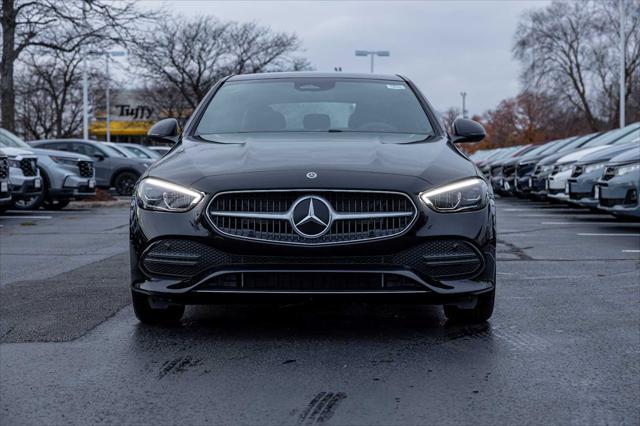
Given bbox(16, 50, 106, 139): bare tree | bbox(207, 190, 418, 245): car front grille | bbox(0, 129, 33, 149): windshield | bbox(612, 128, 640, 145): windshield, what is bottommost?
bbox(207, 190, 418, 245): car front grille

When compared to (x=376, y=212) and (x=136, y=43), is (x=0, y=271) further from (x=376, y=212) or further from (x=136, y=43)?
(x=136, y=43)

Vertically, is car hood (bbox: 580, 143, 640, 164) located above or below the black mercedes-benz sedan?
above

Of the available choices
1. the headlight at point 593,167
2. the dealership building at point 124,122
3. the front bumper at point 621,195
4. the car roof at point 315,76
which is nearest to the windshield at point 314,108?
the car roof at point 315,76

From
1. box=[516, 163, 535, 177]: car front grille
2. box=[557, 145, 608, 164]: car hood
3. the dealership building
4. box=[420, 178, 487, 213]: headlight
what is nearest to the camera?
box=[420, 178, 487, 213]: headlight

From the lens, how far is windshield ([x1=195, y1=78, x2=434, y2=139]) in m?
5.57

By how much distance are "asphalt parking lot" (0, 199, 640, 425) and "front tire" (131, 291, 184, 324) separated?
0.08m

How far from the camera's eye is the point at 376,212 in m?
4.26

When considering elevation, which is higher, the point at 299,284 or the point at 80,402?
the point at 299,284

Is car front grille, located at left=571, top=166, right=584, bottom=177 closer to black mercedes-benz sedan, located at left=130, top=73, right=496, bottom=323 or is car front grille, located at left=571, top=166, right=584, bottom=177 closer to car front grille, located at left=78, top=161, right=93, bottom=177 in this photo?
black mercedes-benz sedan, located at left=130, top=73, right=496, bottom=323

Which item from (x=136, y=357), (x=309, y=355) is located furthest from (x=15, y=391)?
(x=309, y=355)

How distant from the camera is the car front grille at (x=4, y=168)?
13.3 metres

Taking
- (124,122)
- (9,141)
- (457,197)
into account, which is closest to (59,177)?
(9,141)

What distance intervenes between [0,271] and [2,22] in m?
18.7

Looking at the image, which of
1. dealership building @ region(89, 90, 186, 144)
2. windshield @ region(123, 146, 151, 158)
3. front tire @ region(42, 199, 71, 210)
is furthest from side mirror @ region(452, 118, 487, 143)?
dealership building @ region(89, 90, 186, 144)
